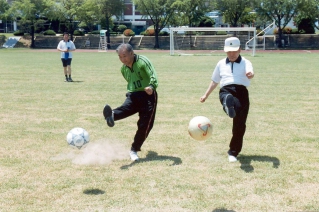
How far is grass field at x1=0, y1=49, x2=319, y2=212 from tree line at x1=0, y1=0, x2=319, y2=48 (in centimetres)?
4080

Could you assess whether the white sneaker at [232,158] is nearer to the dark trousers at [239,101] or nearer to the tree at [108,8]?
the dark trousers at [239,101]

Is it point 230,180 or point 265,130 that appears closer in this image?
point 230,180

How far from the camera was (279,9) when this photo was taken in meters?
49.1

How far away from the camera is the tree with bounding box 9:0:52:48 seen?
2237 inches

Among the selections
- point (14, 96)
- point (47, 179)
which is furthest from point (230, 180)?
point (14, 96)

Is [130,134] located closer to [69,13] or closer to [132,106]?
[132,106]

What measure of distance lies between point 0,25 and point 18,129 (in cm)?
7209

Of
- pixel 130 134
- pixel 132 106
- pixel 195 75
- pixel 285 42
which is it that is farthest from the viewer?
pixel 285 42

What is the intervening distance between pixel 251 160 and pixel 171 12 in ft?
162

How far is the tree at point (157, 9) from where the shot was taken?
5322 centimetres

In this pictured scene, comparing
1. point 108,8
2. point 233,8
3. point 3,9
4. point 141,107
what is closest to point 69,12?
point 108,8

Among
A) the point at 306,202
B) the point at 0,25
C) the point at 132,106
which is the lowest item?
the point at 306,202

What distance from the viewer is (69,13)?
57.8m

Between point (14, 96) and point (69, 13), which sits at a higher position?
point (69, 13)
